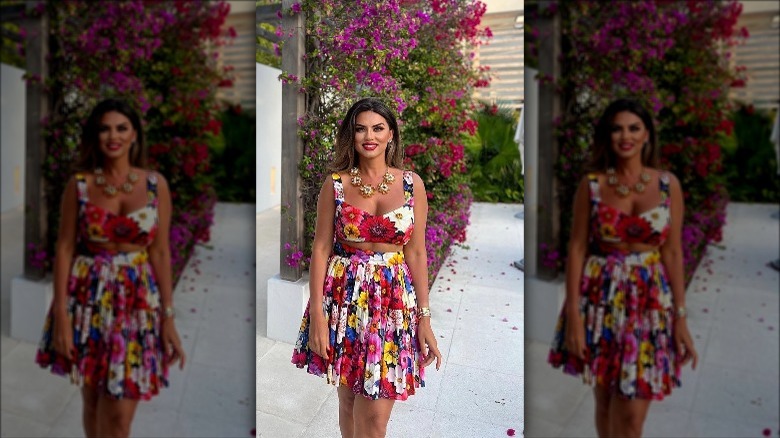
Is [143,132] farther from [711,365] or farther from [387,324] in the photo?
[711,365]

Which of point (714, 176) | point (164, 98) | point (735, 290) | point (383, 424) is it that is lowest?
point (383, 424)

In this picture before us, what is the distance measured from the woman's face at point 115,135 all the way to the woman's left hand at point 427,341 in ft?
3.19

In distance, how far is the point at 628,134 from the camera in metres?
1.32

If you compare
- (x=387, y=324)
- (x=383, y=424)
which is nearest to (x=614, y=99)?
(x=387, y=324)

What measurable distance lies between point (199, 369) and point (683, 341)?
1.37m

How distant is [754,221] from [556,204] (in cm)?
45

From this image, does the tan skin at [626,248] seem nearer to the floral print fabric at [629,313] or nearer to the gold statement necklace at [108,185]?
the floral print fabric at [629,313]

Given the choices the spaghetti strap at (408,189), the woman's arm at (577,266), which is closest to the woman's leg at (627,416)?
the woman's arm at (577,266)

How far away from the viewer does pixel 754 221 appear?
4.22 ft

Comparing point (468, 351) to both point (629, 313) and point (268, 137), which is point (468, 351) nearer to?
point (629, 313)

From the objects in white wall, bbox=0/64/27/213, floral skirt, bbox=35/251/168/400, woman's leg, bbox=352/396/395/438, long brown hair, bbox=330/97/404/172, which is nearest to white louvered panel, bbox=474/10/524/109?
long brown hair, bbox=330/97/404/172

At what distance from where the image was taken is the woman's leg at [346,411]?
178cm

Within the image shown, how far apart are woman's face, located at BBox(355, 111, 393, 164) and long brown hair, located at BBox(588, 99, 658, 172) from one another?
23.7 inches

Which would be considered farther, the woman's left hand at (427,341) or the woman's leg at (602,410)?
the woman's left hand at (427,341)
